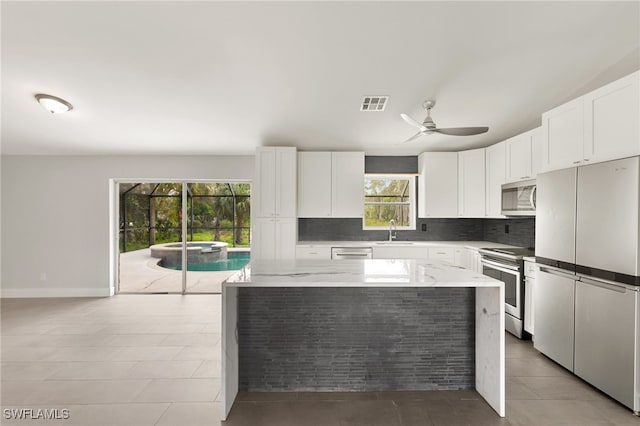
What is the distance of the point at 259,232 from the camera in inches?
187

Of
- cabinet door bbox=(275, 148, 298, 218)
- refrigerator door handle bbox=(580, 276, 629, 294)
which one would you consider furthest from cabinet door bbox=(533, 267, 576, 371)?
cabinet door bbox=(275, 148, 298, 218)

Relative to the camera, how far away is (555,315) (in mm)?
2865

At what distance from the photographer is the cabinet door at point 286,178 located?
15.5 feet

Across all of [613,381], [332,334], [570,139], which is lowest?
[613,381]

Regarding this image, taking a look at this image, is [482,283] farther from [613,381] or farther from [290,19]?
[290,19]

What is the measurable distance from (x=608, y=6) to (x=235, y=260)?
5.40m

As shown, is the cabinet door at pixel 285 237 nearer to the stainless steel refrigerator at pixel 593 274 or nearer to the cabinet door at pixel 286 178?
the cabinet door at pixel 286 178

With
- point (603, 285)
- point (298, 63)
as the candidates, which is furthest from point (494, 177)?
point (298, 63)

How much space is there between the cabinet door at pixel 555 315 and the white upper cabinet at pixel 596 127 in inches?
39.4

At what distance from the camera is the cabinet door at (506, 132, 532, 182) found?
12.4ft

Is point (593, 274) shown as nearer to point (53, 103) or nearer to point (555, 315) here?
point (555, 315)

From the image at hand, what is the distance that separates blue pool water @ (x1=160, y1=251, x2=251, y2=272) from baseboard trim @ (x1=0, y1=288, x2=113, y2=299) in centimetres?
101

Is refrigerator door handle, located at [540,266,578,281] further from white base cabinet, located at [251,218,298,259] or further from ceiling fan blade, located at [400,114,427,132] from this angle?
white base cabinet, located at [251,218,298,259]

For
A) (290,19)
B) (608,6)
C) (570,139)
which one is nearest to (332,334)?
(290,19)
